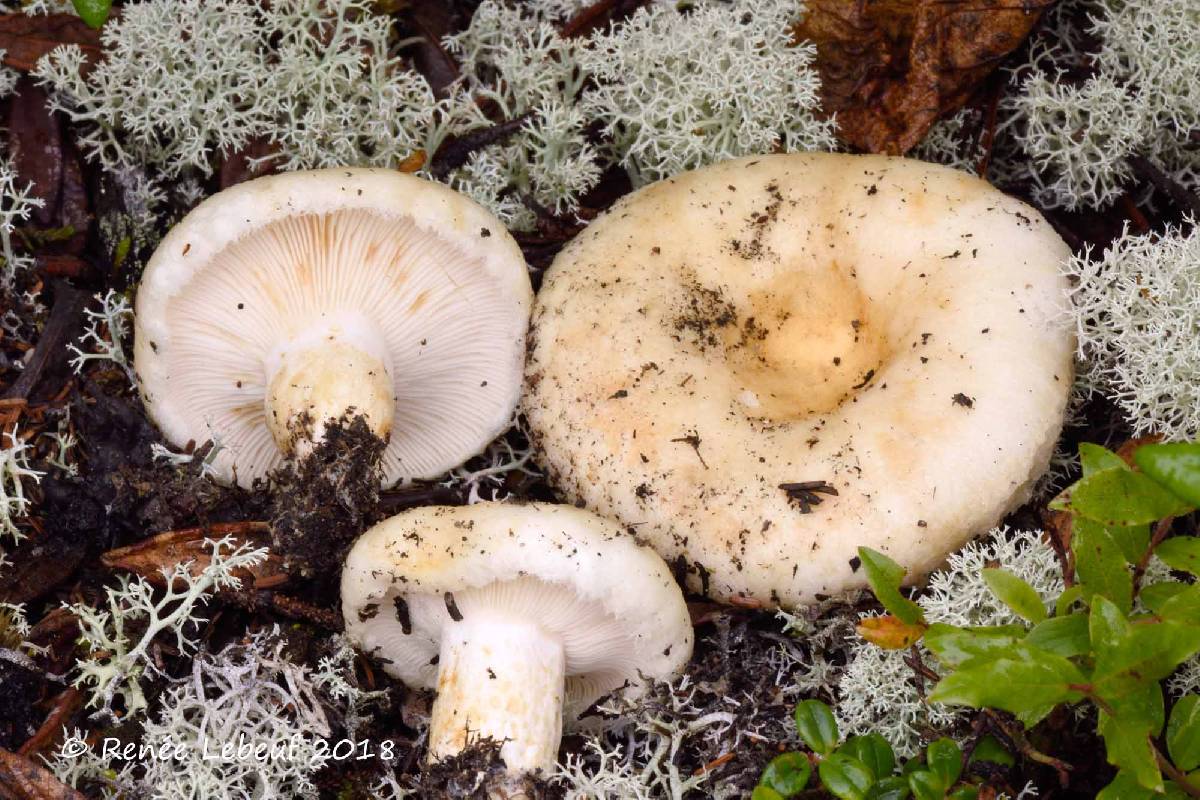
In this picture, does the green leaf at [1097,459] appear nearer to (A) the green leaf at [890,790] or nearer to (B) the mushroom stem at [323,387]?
(A) the green leaf at [890,790]

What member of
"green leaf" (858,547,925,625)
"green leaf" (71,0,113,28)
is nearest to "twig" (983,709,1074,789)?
"green leaf" (858,547,925,625)

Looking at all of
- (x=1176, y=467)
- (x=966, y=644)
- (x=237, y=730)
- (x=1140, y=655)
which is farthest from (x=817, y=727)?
(x=237, y=730)

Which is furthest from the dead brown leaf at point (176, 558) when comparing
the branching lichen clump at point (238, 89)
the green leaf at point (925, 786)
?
the green leaf at point (925, 786)

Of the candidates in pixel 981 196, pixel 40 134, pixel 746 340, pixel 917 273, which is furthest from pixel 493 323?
pixel 40 134

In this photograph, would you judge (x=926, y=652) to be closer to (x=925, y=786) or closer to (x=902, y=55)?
(x=925, y=786)

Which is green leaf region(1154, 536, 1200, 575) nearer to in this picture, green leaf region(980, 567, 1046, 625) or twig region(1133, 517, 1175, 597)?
twig region(1133, 517, 1175, 597)
